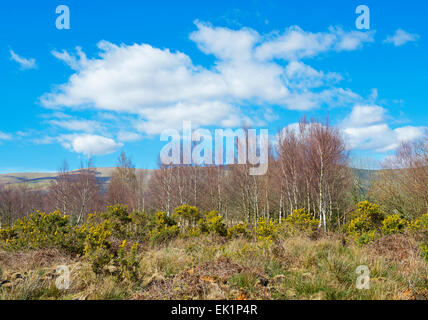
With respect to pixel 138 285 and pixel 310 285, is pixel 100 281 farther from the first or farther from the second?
A: pixel 310 285

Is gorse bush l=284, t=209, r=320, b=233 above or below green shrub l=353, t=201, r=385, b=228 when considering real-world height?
below

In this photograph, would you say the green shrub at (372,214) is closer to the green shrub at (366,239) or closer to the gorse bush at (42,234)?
the green shrub at (366,239)

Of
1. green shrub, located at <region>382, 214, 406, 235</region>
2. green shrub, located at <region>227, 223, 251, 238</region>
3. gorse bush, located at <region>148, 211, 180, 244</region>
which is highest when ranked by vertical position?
green shrub, located at <region>382, 214, 406, 235</region>

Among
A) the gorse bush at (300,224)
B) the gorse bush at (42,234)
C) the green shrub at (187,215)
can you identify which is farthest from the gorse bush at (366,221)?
the gorse bush at (42,234)

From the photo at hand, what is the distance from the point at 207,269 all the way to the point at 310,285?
1.89 meters

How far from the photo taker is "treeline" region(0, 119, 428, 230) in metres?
16.5

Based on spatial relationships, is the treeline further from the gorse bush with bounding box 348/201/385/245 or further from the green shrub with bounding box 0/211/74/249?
the green shrub with bounding box 0/211/74/249

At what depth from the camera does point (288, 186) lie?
2245cm

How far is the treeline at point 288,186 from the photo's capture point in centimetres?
1650

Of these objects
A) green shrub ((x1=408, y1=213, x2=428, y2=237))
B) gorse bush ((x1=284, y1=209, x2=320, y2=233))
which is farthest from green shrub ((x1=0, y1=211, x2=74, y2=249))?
green shrub ((x1=408, y1=213, x2=428, y2=237))

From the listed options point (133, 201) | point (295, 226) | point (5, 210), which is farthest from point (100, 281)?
point (5, 210)

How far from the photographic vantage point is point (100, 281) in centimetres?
494

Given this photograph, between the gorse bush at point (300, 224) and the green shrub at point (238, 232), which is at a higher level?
the gorse bush at point (300, 224)

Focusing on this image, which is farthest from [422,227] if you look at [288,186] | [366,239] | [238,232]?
[288,186]
